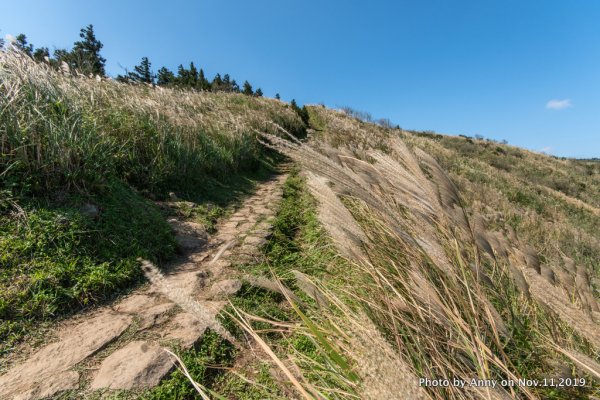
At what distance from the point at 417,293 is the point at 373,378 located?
660mm

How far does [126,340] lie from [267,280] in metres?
1.26

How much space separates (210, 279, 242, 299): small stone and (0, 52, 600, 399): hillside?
0.01m

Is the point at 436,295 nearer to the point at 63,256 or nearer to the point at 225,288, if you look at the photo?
the point at 225,288

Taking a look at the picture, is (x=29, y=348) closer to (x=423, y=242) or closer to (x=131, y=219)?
(x=131, y=219)

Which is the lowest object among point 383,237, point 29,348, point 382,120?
point 29,348

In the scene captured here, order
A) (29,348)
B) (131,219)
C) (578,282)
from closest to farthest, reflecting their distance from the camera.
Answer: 1. (578,282)
2. (29,348)
3. (131,219)

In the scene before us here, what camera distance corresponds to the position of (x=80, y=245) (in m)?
2.39

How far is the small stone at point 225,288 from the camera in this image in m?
2.21

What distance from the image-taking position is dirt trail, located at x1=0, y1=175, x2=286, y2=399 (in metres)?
1.45

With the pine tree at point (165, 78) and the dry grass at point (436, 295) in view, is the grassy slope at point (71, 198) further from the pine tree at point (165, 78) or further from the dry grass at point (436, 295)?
the pine tree at point (165, 78)

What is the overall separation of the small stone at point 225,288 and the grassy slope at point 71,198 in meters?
0.65

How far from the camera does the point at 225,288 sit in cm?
230

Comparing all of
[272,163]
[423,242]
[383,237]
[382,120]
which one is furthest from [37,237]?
[382,120]

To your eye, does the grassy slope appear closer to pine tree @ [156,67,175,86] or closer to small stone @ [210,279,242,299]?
small stone @ [210,279,242,299]
